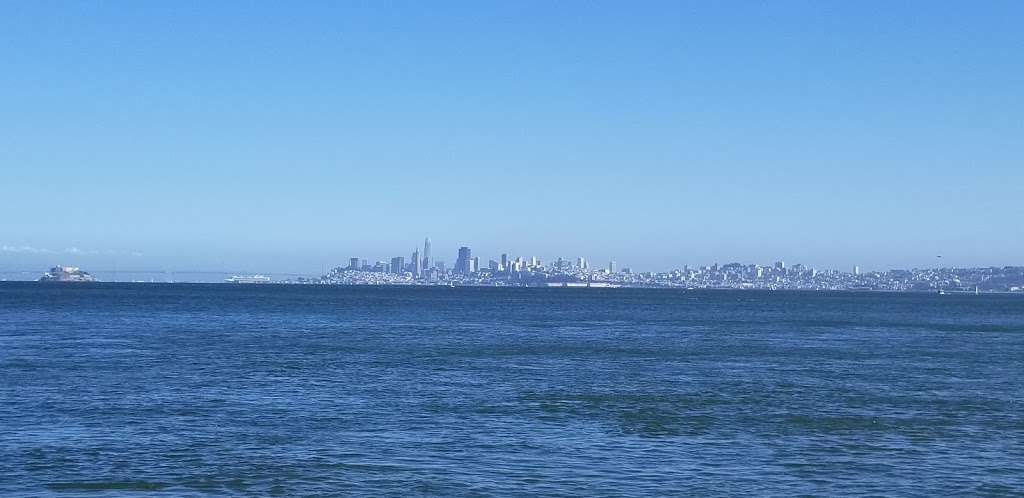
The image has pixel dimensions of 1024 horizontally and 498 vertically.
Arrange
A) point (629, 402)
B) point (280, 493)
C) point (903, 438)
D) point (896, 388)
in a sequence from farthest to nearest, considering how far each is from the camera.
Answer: point (896, 388) → point (629, 402) → point (903, 438) → point (280, 493)

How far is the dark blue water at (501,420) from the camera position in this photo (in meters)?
27.3

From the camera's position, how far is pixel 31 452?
1178 inches

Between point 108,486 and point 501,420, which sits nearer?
point 108,486

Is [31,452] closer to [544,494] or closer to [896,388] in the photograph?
[544,494]

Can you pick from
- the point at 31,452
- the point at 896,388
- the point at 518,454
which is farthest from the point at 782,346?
the point at 31,452

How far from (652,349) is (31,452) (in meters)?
49.1

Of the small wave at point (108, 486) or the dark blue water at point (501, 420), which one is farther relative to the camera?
the dark blue water at point (501, 420)

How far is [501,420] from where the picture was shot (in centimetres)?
3666

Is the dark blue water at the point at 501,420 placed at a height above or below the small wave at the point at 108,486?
above

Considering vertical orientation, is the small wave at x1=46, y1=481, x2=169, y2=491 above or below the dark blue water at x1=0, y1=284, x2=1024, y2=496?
below

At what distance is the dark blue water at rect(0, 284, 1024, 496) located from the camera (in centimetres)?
2731

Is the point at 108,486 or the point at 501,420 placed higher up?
the point at 501,420

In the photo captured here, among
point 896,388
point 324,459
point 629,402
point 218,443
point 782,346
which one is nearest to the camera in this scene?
point 324,459

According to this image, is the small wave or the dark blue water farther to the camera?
the dark blue water
